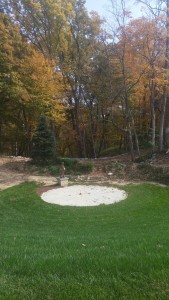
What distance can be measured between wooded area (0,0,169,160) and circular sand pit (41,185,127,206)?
621cm

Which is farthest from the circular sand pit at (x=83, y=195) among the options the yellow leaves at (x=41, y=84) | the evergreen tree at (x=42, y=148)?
the yellow leaves at (x=41, y=84)

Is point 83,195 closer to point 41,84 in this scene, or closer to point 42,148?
point 42,148

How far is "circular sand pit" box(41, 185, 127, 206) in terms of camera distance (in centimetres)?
1433

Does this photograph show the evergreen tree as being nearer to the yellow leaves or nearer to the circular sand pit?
the yellow leaves

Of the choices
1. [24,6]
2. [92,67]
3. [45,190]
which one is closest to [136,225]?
[45,190]

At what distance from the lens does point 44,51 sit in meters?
28.7

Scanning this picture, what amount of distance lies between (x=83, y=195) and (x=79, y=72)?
610 inches

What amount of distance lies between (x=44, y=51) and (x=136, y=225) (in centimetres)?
2211

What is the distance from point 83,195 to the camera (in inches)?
606

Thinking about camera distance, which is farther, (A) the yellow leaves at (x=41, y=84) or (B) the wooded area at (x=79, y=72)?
(A) the yellow leaves at (x=41, y=84)

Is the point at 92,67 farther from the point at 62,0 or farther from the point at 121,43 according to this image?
the point at 121,43

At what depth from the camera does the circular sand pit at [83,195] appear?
1433 cm

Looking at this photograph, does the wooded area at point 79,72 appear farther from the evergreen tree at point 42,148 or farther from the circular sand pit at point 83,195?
the circular sand pit at point 83,195

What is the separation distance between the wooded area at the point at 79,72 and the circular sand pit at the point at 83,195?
6.21 meters
